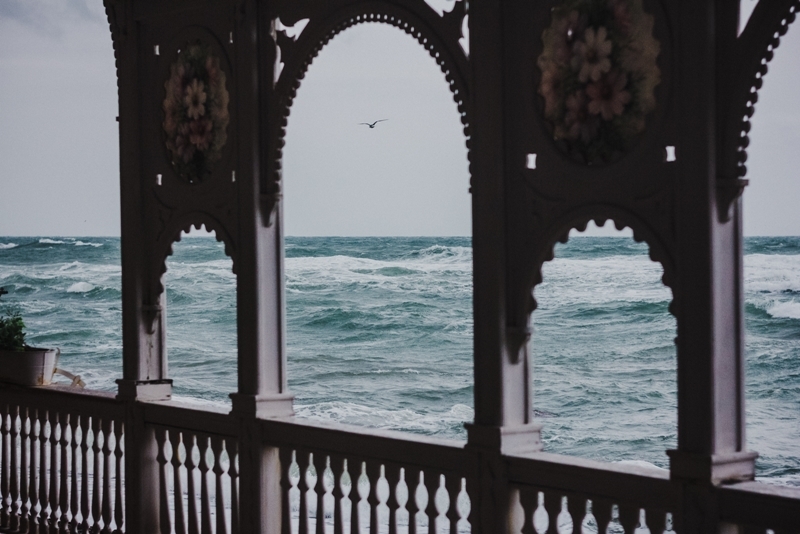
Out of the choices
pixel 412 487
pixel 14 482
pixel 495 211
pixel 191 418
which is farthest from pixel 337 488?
pixel 14 482

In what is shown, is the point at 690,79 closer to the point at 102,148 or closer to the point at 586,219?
the point at 586,219

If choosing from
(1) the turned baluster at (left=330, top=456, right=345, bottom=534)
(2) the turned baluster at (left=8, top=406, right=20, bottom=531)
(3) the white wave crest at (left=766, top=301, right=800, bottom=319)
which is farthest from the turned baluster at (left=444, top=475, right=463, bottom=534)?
Answer: (3) the white wave crest at (left=766, top=301, right=800, bottom=319)

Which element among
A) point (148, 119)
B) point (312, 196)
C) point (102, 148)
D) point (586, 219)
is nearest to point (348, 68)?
point (312, 196)

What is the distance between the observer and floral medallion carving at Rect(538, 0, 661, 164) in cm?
286

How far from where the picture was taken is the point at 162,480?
4520mm

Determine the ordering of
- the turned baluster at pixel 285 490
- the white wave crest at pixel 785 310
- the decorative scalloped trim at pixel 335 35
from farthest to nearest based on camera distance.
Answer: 1. the white wave crest at pixel 785 310
2. the turned baluster at pixel 285 490
3. the decorative scalloped trim at pixel 335 35

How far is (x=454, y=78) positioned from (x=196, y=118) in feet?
4.74

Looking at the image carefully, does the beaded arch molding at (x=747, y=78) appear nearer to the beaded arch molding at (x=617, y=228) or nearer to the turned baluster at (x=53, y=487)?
the beaded arch molding at (x=617, y=228)

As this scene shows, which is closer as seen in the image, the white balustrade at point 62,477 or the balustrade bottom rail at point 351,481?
the balustrade bottom rail at point 351,481

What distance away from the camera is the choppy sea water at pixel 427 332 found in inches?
668

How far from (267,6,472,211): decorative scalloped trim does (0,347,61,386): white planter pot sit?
1.88 meters

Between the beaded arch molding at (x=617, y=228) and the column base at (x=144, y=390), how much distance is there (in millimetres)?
2111

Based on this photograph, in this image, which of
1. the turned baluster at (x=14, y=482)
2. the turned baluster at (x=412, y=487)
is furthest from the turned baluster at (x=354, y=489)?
the turned baluster at (x=14, y=482)

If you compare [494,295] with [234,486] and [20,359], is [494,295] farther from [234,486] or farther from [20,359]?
[20,359]
